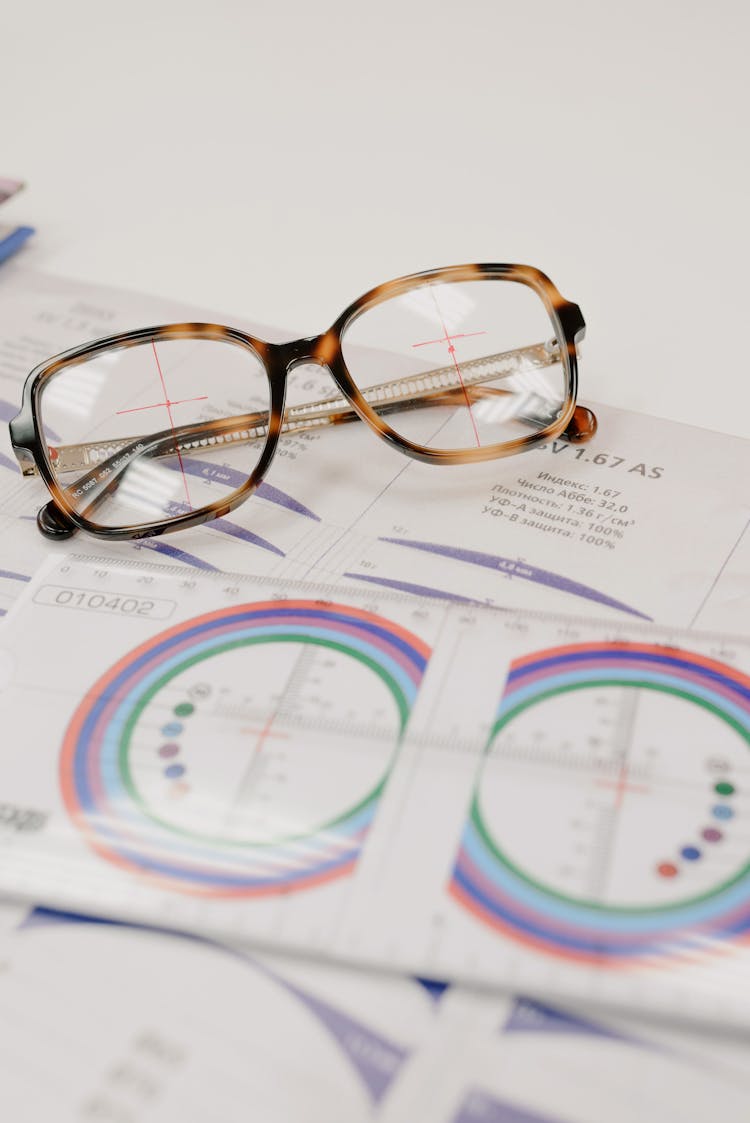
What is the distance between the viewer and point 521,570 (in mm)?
635

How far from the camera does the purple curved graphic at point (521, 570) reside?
24.0 inches

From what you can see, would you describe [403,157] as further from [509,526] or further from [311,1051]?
[311,1051]

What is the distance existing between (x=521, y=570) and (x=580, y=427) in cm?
13

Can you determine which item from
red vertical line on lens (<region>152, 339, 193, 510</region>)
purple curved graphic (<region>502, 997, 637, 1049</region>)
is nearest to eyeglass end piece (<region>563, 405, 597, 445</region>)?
red vertical line on lens (<region>152, 339, 193, 510</region>)

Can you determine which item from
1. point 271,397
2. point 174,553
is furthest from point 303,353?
point 174,553

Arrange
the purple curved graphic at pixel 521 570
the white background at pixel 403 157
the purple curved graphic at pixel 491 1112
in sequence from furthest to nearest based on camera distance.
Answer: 1. the white background at pixel 403 157
2. the purple curved graphic at pixel 521 570
3. the purple curved graphic at pixel 491 1112

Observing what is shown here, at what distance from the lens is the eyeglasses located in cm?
69

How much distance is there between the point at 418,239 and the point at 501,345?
21cm

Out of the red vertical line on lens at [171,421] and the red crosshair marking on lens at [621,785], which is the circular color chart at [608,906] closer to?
the red crosshair marking on lens at [621,785]

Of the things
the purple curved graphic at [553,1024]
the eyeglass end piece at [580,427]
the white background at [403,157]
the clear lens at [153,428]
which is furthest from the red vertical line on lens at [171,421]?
the purple curved graphic at [553,1024]

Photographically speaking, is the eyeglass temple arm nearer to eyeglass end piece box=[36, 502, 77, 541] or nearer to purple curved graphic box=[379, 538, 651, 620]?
eyeglass end piece box=[36, 502, 77, 541]

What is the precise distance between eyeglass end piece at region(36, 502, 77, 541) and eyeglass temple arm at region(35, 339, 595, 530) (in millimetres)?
14

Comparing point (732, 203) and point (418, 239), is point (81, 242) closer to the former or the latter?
point (418, 239)

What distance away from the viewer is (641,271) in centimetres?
88
